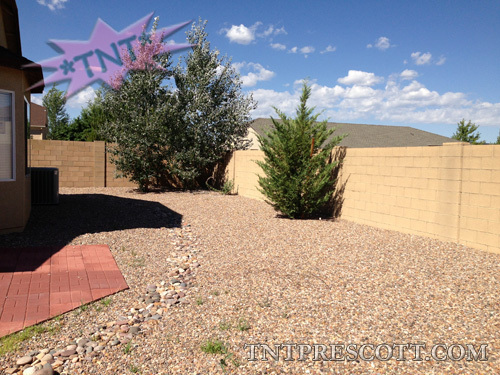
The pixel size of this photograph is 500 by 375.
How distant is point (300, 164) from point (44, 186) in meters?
6.68

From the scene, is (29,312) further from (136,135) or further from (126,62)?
(126,62)

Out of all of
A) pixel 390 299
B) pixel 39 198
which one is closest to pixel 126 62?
pixel 39 198

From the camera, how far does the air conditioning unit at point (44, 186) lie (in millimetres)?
10401

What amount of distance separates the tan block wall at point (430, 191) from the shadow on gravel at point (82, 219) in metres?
4.45

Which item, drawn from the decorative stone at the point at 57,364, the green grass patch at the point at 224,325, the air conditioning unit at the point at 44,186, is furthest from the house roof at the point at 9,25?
the green grass patch at the point at 224,325

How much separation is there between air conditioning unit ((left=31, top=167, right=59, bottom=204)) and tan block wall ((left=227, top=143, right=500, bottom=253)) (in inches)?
298

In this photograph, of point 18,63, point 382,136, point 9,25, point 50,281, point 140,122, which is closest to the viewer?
point 50,281

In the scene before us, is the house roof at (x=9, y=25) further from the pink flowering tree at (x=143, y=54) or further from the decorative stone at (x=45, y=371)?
the decorative stone at (x=45, y=371)

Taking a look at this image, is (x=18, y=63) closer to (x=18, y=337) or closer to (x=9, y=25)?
(x=9, y=25)

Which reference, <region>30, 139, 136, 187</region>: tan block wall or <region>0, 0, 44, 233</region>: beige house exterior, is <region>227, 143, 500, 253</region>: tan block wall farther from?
<region>30, 139, 136, 187</region>: tan block wall

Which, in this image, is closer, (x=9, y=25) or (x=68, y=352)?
(x=68, y=352)

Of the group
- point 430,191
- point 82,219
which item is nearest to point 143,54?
point 82,219

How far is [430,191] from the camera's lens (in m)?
7.90

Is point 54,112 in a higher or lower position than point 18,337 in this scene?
higher
